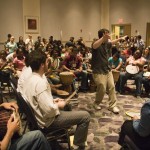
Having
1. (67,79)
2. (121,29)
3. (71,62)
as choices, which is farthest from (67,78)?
(121,29)

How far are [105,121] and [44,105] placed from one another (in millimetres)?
1930

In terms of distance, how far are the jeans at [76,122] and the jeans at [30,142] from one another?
403 mm

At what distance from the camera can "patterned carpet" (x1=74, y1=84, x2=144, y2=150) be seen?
128 inches

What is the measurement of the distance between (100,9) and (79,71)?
9632 millimetres

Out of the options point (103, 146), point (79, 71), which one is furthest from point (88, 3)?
point (103, 146)

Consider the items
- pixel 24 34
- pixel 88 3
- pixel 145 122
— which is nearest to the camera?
pixel 145 122

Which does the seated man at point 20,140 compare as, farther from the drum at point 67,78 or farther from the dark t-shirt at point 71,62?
the dark t-shirt at point 71,62

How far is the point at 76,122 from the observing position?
2682 mm

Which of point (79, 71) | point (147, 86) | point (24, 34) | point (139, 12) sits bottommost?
point (147, 86)

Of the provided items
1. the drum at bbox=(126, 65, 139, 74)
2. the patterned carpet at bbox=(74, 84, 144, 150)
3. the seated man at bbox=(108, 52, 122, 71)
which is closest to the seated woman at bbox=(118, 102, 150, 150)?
the patterned carpet at bbox=(74, 84, 144, 150)

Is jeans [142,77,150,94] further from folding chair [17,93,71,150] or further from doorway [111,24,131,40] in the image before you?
doorway [111,24,131,40]

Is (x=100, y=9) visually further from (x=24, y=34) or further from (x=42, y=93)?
(x=42, y=93)

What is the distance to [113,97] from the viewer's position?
174 inches

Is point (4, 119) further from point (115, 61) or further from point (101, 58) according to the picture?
point (115, 61)
